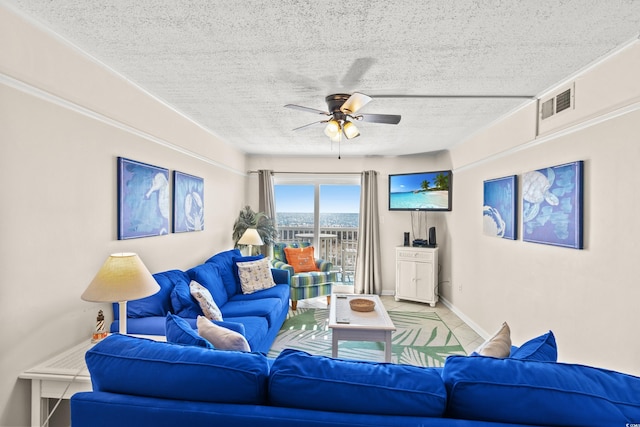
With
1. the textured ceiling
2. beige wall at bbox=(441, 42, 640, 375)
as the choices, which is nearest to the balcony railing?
beige wall at bbox=(441, 42, 640, 375)

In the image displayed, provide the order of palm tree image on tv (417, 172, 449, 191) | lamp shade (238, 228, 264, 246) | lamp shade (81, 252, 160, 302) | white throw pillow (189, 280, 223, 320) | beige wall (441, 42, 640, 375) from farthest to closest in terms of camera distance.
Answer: palm tree image on tv (417, 172, 449, 191)
lamp shade (238, 228, 264, 246)
white throw pillow (189, 280, 223, 320)
beige wall (441, 42, 640, 375)
lamp shade (81, 252, 160, 302)

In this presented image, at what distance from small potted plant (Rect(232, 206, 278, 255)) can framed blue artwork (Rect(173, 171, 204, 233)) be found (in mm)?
1071

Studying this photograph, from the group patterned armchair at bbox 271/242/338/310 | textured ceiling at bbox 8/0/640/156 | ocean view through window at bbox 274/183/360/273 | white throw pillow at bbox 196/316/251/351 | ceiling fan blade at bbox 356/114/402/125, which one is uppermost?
textured ceiling at bbox 8/0/640/156

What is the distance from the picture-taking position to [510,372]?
104cm

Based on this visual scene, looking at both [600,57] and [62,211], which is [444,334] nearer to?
[600,57]

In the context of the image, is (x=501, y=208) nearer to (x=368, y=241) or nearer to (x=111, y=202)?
(x=368, y=241)

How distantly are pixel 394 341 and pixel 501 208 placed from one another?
1.82 meters

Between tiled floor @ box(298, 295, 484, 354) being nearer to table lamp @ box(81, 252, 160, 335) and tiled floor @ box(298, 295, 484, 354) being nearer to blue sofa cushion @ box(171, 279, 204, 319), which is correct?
blue sofa cushion @ box(171, 279, 204, 319)

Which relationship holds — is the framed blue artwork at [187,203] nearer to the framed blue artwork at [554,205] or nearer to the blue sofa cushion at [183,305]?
the blue sofa cushion at [183,305]

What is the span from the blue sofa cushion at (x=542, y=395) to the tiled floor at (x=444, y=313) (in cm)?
248

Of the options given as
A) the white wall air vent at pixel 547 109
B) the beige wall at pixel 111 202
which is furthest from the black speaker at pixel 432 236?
the white wall air vent at pixel 547 109

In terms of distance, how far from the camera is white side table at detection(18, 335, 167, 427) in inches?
63.2

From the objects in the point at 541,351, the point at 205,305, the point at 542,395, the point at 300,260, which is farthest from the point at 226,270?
the point at 542,395

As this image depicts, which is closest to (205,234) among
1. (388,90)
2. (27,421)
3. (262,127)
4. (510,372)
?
(262,127)
